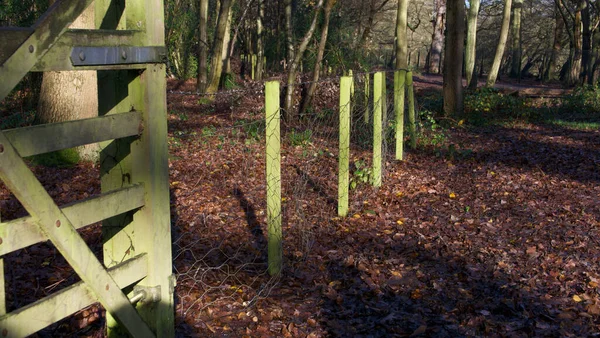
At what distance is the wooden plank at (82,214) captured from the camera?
96.8 inches

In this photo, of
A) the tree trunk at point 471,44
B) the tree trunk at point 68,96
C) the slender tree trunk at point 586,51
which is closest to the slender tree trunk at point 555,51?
the slender tree trunk at point 586,51

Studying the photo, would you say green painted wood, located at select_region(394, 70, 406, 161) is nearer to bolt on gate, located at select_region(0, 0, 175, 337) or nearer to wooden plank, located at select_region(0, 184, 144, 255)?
bolt on gate, located at select_region(0, 0, 175, 337)

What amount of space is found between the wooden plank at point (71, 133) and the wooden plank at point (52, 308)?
0.63 metres

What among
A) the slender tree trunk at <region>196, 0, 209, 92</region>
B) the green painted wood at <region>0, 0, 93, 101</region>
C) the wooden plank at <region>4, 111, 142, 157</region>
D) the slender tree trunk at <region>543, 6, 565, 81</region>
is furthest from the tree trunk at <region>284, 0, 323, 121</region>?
the slender tree trunk at <region>543, 6, 565, 81</region>

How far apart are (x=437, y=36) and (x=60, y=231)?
139 feet

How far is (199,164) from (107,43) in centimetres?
697

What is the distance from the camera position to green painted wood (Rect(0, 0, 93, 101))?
7.92 ft

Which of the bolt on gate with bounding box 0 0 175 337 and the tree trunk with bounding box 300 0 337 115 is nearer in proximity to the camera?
the bolt on gate with bounding box 0 0 175 337

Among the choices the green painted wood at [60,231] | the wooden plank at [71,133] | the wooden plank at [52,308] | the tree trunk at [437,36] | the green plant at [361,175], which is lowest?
the green plant at [361,175]

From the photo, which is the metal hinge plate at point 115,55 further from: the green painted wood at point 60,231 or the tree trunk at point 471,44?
the tree trunk at point 471,44

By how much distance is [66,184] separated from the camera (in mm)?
8023

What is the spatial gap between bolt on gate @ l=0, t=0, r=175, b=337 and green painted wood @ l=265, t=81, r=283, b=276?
2.02 metres

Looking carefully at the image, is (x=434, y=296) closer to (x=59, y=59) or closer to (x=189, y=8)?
(x=59, y=59)

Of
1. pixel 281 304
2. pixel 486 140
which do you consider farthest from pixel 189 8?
pixel 281 304
